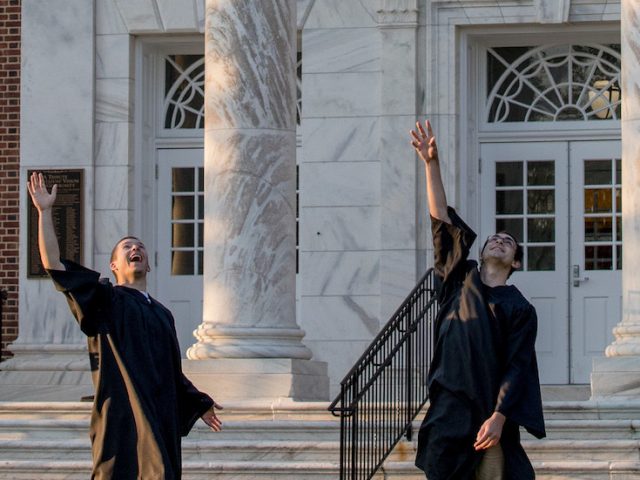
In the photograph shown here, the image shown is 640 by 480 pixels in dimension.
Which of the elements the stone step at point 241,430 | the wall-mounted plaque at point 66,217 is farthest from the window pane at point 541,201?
the stone step at point 241,430

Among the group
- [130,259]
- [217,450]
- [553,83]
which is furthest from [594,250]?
[130,259]

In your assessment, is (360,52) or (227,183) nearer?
(227,183)

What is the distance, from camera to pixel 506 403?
309 inches

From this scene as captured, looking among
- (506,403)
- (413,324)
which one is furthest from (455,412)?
(413,324)

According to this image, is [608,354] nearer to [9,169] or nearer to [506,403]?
[506,403]

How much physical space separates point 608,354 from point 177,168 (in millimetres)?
5420

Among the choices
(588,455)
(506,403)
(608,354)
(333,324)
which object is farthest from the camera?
(333,324)

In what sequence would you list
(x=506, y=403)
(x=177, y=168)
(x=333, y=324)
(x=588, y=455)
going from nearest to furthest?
(x=506, y=403), (x=588, y=455), (x=333, y=324), (x=177, y=168)

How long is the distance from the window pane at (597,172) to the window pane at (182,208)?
3744 mm

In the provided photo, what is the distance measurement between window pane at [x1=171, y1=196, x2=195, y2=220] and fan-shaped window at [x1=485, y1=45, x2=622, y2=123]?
297 centimetres

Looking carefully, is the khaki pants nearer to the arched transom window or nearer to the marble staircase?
the marble staircase

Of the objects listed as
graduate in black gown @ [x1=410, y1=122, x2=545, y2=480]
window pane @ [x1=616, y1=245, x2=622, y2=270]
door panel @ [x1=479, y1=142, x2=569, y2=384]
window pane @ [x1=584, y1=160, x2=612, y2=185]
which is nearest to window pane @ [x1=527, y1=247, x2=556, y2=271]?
door panel @ [x1=479, y1=142, x2=569, y2=384]

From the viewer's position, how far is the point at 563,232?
1532cm

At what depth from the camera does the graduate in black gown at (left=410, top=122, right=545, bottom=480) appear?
789cm
